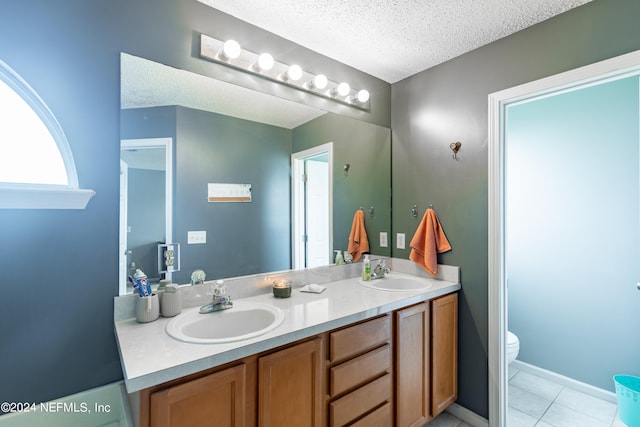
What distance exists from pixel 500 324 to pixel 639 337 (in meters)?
1.11

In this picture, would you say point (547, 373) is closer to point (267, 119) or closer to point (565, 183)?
point (565, 183)

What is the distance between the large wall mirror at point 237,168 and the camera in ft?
4.68

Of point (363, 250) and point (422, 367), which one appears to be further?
point (363, 250)

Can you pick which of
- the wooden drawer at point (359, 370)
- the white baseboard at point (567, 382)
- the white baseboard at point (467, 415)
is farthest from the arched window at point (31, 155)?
the white baseboard at point (567, 382)

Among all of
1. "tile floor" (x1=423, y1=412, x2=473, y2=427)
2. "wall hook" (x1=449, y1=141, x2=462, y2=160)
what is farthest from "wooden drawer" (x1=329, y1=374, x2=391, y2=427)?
"wall hook" (x1=449, y1=141, x2=462, y2=160)

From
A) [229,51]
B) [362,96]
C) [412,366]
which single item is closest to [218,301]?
[412,366]

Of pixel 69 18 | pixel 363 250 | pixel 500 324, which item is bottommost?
pixel 500 324

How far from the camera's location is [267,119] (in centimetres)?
182

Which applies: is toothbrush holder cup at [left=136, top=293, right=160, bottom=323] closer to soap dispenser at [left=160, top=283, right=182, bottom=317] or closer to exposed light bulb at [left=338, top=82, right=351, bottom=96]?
soap dispenser at [left=160, top=283, right=182, bottom=317]

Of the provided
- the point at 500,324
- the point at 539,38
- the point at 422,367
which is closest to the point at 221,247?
the point at 422,367

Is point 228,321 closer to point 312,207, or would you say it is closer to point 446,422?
point 312,207

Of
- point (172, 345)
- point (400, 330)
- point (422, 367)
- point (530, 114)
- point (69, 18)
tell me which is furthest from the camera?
point (530, 114)

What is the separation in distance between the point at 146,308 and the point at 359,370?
101cm

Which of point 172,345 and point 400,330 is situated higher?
point 172,345
